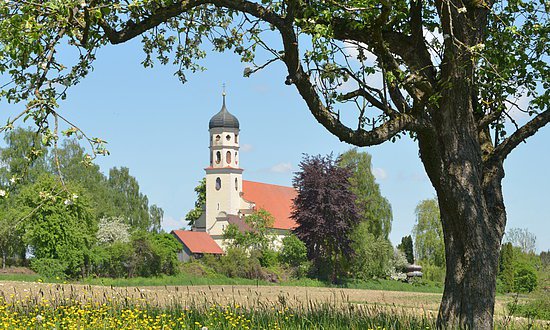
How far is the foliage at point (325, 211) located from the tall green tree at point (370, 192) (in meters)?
13.4

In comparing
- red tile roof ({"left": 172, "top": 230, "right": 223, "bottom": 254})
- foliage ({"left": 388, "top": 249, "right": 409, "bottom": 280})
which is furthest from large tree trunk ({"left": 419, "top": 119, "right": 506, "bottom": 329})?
red tile roof ({"left": 172, "top": 230, "right": 223, "bottom": 254})

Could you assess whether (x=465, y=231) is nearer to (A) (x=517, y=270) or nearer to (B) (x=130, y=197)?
(A) (x=517, y=270)

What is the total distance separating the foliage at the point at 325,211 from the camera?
4800 centimetres

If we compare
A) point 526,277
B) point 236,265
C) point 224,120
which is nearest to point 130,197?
point 224,120

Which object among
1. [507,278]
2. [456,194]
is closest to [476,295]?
[456,194]

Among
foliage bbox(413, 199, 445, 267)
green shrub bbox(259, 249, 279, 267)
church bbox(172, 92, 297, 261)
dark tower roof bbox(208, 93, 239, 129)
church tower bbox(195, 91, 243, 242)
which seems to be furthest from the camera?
dark tower roof bbox(208, 93, 239, 129)

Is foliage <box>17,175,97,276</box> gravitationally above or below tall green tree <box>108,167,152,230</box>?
below

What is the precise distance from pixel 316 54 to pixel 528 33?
4201 millimetres

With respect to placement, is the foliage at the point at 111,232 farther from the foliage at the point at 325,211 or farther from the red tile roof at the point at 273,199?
the red tile roof at the point at 273,199

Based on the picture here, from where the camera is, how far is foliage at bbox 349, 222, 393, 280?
5162 centimetres

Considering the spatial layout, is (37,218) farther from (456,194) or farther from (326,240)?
(456,194)

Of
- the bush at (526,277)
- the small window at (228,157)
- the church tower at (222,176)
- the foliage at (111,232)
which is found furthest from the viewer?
the small window at (228,157)

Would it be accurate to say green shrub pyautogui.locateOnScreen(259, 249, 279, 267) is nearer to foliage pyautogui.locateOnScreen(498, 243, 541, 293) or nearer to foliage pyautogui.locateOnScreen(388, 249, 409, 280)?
foliage pyautogui.locateOnScreen(388, 249, 409, 280)

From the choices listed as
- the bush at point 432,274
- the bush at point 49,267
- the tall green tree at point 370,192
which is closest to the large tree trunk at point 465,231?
the bush at point 49,267
